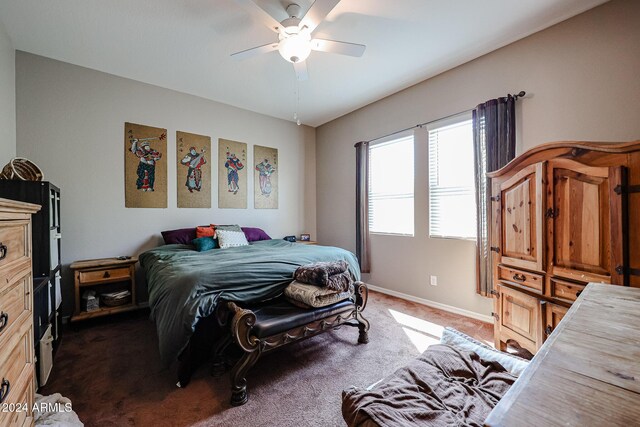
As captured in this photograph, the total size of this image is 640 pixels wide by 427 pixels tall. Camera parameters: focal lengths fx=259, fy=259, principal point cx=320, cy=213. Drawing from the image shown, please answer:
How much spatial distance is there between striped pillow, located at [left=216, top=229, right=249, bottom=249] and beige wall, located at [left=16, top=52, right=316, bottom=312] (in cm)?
63

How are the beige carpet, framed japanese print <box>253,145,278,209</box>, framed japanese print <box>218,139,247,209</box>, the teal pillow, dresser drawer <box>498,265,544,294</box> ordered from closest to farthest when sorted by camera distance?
the beige carpet → dresser drawer <box>498,265,544,294</box> → the teal pillow → framed japanese print <box>218,139,247,209</box> → framed japanese print <box>253,145,278,209</box>

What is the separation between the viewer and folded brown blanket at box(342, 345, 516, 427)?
2.71 ft

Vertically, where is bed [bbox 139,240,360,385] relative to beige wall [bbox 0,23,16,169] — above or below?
below

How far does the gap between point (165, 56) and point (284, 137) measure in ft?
→ 7.20

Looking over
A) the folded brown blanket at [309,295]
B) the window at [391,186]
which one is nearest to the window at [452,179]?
the window at [391,186]

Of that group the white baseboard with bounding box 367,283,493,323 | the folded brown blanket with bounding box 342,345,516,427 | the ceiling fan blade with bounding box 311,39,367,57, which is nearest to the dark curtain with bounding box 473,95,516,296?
the white baseboard with bounding box 367,283,493,323

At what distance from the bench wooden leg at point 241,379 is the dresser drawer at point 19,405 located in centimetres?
89

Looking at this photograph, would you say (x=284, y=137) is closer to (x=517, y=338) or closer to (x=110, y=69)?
(x=110, y=69)

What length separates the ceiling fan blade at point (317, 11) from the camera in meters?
1.76

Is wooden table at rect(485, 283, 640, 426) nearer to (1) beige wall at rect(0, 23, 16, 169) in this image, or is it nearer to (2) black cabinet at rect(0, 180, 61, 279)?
(2) black cabinet at rect(0, 180, 61, 279)

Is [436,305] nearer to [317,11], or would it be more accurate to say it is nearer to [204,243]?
[204,243]

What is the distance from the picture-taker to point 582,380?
454 mm

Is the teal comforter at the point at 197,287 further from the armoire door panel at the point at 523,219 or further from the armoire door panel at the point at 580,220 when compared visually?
the armoire door panel at the point at 580,220

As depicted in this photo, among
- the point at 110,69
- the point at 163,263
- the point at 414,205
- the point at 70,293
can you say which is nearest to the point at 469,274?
the point at 414,205
